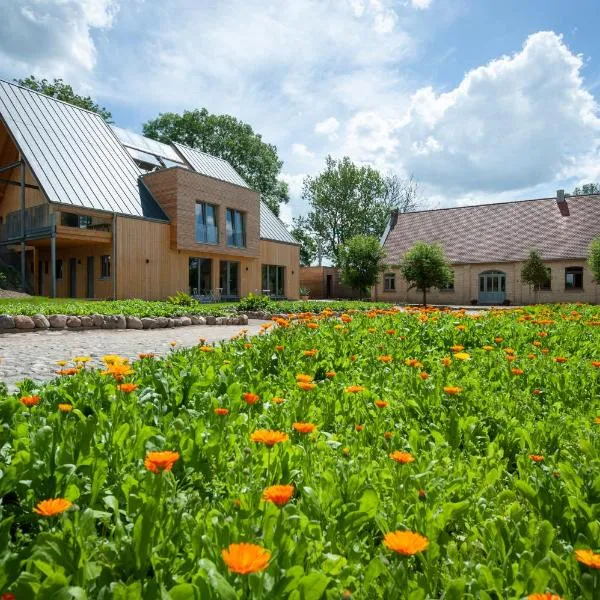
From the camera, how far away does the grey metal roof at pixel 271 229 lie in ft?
95.2

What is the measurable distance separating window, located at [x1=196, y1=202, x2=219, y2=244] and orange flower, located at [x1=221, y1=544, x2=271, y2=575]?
2294 cm

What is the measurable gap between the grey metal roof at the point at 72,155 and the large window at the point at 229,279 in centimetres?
455

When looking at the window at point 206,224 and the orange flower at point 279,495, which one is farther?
the window at point 206,224

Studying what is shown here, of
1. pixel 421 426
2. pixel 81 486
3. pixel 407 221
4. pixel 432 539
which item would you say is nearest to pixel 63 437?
pixel 81 486

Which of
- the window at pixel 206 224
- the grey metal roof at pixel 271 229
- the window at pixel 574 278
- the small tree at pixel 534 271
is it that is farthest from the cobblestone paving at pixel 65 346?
the window at pixel 574 278

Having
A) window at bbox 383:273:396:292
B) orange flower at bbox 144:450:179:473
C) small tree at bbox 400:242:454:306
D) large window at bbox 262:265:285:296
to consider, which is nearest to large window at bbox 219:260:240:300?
large window at bbox 262:265:285:296

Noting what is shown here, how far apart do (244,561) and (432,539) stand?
2.84 ft

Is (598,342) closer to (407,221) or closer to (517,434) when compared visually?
(517,434)

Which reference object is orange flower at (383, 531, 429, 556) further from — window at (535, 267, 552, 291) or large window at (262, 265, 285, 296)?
window at (535, 267, 552, 291)

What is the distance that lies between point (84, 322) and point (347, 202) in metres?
42.7

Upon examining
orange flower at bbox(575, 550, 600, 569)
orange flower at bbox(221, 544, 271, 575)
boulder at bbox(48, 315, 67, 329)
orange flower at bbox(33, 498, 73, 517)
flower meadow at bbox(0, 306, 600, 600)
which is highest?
boulder at bbox(48, 315, 67, 329)

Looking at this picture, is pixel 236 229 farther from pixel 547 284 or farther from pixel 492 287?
pixel 547 284

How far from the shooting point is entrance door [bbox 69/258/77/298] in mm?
22688

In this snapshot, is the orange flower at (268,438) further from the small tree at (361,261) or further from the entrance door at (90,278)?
the small tree at (361,261)
